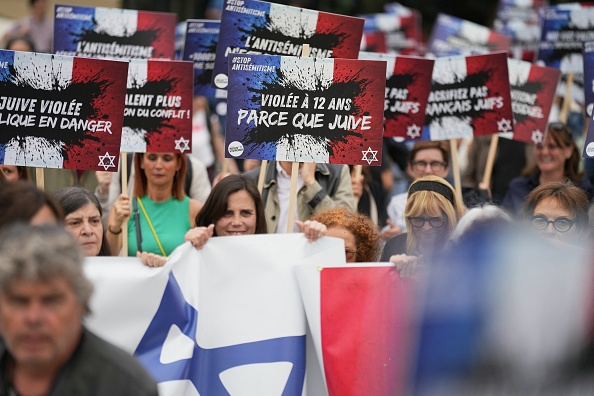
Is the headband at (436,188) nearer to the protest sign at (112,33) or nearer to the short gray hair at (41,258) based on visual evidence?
the protest sign at (112,33)

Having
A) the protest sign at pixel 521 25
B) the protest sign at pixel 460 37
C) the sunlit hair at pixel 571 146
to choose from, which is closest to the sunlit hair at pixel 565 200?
the sunlit hair at pixel 571 146

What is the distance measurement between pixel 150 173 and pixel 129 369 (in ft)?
13.7

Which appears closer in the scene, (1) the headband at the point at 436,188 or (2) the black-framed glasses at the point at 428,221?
(2) the black-framed glasses at the point at 428,221

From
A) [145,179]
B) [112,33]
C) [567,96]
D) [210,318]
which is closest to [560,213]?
[210,318]

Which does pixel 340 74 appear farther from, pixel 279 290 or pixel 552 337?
pixel 552 337

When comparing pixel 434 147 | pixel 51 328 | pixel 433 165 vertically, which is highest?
pixel 434 147

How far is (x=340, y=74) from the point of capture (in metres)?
6.08

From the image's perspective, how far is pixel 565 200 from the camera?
19.6 feet

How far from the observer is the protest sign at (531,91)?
28.3 ft

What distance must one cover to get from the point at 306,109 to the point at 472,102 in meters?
2.24

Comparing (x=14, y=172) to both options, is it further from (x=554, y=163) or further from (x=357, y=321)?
(x=554, y=163)

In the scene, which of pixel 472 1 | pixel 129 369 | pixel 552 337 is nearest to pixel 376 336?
pixel 552 337

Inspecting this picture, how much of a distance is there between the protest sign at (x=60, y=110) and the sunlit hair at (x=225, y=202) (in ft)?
1.95

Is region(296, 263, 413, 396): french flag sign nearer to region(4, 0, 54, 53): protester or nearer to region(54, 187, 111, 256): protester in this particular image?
region(54, 187, 111, 256): protester
